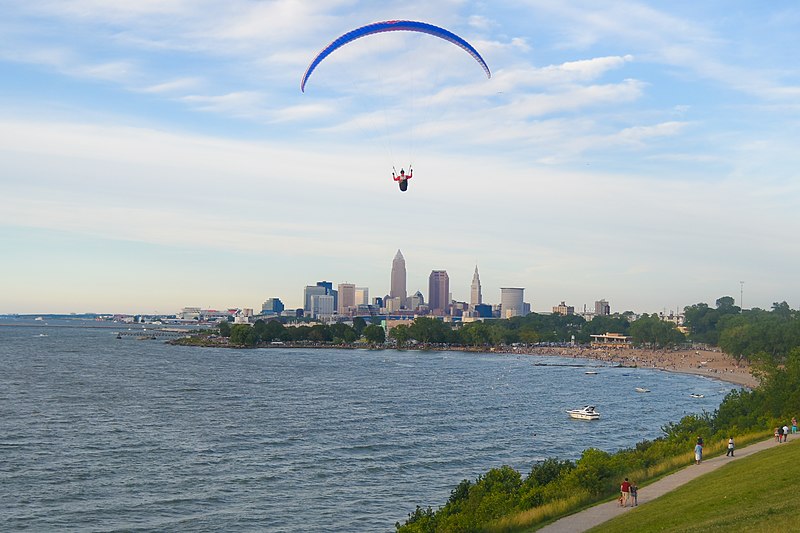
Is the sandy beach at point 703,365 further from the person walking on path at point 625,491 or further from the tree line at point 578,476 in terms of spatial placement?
the person walking on path at point 625,491

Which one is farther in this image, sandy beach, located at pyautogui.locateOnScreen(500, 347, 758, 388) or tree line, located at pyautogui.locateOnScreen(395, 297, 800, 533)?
sandy beach, located at pyautogui.locateOnScreen(500, 347, 758, 388)

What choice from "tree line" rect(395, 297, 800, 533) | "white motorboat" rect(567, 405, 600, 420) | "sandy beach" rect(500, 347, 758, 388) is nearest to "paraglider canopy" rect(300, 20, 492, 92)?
"tree line" rect(395, 297, 800, 533)

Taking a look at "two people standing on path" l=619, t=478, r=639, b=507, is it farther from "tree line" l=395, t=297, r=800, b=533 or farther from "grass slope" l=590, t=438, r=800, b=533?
"tree line" l=395, t=297, r=800, b=533

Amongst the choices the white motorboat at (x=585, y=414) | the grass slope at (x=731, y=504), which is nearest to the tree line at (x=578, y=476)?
the grass slope at (x=731, y=504)

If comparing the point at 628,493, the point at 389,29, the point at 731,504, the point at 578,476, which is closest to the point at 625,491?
the point at 628,493

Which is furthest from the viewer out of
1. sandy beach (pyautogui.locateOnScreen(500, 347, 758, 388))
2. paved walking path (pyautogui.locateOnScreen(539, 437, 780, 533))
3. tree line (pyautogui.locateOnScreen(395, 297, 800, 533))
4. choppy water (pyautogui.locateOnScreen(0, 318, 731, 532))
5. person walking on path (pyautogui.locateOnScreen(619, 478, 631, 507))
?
sandy beach (pyautogui.locateOnScreen(500, 347, 758, 388))

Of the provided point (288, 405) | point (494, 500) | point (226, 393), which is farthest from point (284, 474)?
point (226, 393)
